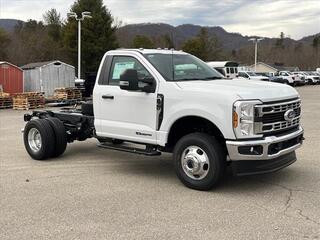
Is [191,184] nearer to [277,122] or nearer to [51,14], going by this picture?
[277,122]

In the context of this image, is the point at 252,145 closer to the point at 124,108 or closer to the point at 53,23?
the point at 124,108

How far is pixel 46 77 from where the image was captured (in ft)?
95.2

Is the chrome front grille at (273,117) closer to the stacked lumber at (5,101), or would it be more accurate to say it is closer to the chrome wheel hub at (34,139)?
the chrome wheel hub at (34,139)

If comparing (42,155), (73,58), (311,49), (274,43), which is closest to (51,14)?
(73,58)

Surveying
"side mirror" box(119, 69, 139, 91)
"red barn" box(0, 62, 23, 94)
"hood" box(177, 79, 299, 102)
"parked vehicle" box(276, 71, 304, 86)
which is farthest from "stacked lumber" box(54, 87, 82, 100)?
"parked vehicle" box(276, 71, 304, 86)

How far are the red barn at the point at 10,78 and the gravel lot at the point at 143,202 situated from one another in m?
18.7

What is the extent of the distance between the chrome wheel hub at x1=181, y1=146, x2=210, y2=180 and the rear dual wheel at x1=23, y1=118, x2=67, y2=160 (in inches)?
121

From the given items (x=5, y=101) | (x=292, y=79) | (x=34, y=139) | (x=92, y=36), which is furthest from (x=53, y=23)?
(x=34, y=139)

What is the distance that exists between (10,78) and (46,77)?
8.38ft

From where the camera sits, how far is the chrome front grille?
21.0 ft

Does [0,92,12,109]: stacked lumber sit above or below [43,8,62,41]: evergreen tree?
below

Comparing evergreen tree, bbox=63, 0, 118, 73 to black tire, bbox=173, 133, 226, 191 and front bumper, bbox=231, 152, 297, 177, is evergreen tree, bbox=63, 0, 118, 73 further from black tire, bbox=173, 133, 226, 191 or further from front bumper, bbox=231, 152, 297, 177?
front bumper, bbox=231, 152, 297, 177

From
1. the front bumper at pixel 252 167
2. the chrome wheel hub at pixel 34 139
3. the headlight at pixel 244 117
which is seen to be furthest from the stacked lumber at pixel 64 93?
the headlight at pixel 244 117

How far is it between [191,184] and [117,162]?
2431mm
